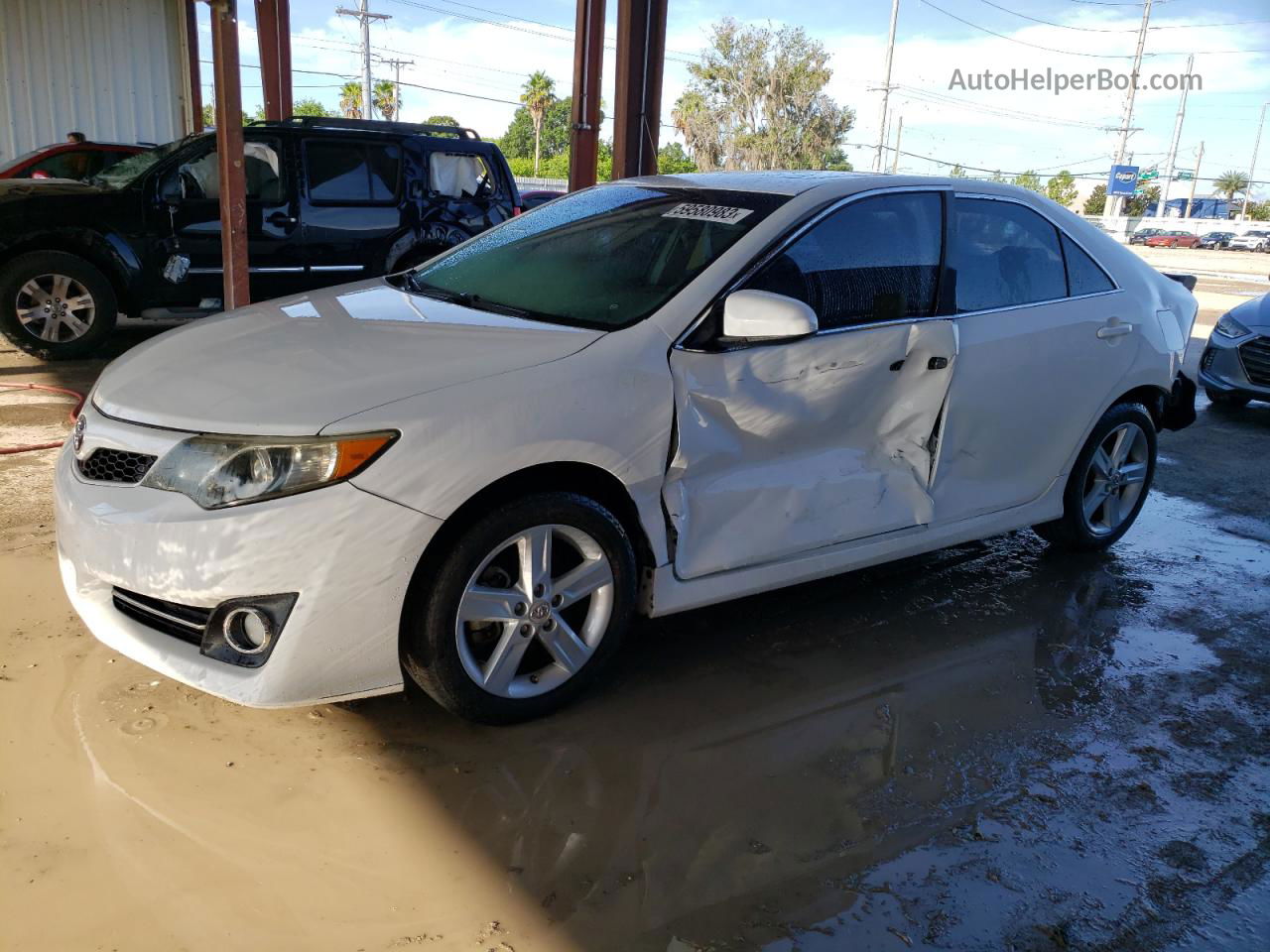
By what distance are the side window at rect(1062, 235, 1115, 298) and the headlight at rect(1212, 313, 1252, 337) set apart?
16.7 ft

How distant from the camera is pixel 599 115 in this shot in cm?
976

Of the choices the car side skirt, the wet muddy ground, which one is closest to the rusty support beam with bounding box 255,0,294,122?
the wet muddy ground

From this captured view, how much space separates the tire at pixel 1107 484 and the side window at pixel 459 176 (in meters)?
6.01

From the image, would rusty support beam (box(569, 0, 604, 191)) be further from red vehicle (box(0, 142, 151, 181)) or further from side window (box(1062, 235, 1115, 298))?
side window (box(1062, 235, 1115, 298))

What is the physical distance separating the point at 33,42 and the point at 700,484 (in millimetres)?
14049

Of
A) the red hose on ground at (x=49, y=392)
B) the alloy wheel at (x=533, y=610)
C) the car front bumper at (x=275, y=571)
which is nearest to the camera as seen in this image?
the car front bumper at (x=275, y=571)

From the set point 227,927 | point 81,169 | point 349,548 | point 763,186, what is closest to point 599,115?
point 81,169

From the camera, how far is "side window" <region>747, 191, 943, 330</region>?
339cm

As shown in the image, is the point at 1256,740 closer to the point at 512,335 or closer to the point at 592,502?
the point at 592,502

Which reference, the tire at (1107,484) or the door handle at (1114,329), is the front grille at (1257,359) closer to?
the tire at (1107,484)

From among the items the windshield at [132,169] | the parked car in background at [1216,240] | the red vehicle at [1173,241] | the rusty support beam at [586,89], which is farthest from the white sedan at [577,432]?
the parked car in background at [1216,240]

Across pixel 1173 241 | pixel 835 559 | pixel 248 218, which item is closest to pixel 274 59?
pixel 248 218

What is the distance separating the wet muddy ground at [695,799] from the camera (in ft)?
7.41

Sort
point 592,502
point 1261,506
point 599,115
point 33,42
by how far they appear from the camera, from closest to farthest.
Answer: point 592,502
point 1261,506
point 599,115
point 33,42
